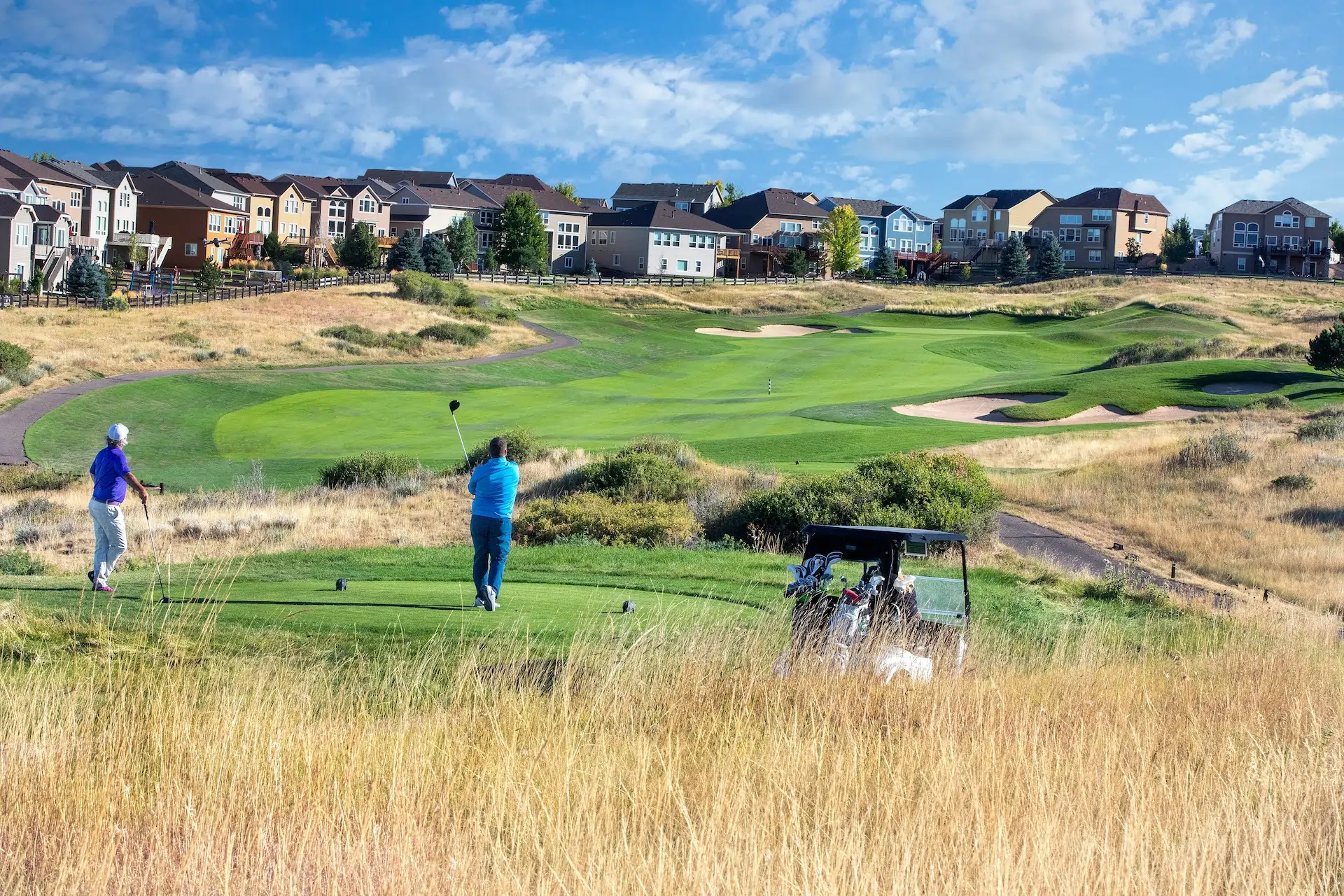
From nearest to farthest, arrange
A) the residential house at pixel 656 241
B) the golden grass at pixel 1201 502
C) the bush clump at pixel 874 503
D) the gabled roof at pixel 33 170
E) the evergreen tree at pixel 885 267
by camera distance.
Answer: the golden grass at pixel 1201 502
the bush clump at pixel 874 503
the gabled roof at pixel 33 170
the residential house at pixel 656 241
the evergreen tree at pixel 885 267

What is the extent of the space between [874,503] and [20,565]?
499 inches

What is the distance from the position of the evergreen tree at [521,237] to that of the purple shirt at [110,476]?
324ft

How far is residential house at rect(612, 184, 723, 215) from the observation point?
14825 cm

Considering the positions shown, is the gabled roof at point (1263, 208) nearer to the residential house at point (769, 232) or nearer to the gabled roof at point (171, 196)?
the residential house at point (769, 232)

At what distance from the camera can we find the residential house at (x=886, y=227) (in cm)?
14562

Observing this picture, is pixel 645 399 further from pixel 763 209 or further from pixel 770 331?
pixel 763 209

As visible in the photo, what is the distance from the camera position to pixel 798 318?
88.8 m

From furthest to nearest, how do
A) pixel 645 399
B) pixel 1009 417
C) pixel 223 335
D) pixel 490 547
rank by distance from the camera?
1. pixel 223 335
2. pixel 645 399
3. pixel 1009 417
4. pixel 490 547

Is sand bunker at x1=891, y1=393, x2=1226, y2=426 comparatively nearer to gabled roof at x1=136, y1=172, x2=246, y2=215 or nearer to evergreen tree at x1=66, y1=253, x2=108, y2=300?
evergreen tree at x1=66, y1=253, x2=108, y2=300

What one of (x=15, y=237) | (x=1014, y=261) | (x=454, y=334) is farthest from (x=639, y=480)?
(x=1014, y=261)

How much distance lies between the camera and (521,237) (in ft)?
362

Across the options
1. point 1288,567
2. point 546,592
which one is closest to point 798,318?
point 1288,567

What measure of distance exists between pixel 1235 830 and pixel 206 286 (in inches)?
3298

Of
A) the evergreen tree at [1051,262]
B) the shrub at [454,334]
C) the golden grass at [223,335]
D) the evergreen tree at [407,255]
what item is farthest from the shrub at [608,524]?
the evergreen tree at [1051,262]
